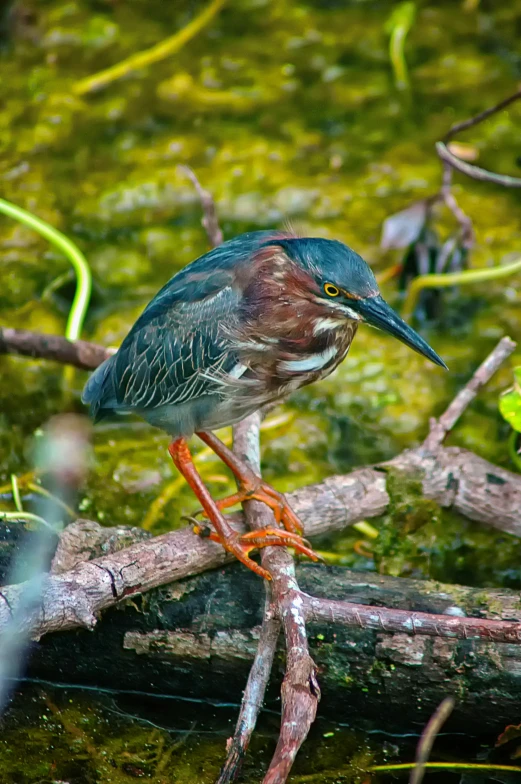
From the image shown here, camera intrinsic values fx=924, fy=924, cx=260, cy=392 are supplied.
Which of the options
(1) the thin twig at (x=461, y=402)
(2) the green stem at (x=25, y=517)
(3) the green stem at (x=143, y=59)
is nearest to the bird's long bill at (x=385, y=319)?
(1) the thin twig at (x=461, y=402)

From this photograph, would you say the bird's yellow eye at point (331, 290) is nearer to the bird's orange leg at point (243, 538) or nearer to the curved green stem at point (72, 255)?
the bird's orange leg at point (243, 538)

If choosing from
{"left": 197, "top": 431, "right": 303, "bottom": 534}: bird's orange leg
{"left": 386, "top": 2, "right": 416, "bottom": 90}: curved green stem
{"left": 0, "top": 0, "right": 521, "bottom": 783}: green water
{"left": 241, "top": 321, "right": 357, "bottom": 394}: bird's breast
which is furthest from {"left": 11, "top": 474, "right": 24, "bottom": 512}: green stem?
{"left": 386, "top": 2, "right": 416, "bottom": 90}: curved green stem

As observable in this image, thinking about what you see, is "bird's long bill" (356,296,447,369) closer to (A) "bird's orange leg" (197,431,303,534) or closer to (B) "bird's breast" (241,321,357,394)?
(B) "bird's breast" (241,321,357,394)

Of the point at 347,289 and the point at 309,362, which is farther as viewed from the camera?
the point at 309,362

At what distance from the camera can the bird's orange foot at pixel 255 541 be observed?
2.45 m

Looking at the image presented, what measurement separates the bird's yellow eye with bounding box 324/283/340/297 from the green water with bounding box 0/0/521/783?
67 centimetres

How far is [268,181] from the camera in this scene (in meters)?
4.34

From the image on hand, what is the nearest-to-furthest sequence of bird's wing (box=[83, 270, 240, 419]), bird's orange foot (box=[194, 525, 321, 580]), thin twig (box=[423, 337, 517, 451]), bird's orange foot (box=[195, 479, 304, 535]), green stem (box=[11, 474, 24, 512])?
bird's orange foot (box=[194, 525, 321, 580]), bird's wing (box=[83, 270, 240, 419]), bird's orange foot (box=[195, 479, 304, 535]), thin twig (box=[423, 337, 517, 451]), green stem (box=[11, 474, 24, 512])

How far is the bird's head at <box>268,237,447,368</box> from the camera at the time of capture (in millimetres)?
2281

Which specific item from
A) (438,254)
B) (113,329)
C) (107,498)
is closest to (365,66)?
(438,254)

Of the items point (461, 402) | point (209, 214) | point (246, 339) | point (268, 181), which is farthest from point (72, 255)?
point (461, 402)

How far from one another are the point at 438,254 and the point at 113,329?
137 cm

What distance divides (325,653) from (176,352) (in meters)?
0.95

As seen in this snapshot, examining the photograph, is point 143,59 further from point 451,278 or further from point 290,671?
point 290,671
